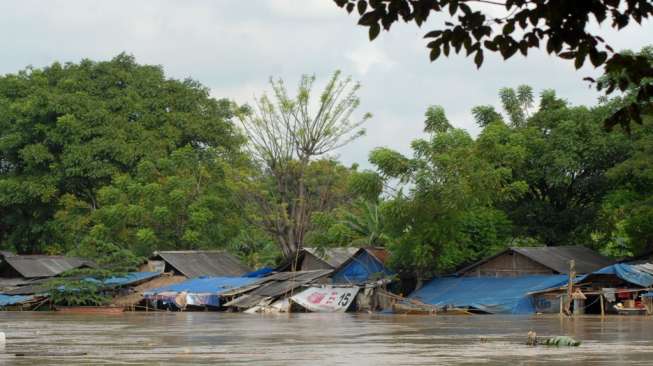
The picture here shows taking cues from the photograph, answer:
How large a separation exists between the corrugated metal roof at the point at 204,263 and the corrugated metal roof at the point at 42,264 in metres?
3.36

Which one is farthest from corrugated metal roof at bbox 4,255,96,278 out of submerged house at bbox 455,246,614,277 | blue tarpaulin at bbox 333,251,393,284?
submerged house at bbox 455,246,614,277

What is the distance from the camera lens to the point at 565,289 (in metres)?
31.6

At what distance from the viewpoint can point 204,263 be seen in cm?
4225

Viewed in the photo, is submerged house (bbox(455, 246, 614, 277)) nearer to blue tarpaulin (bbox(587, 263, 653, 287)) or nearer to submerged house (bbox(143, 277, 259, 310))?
blue tarpaulin (bbox(587, 263, 653, 287))

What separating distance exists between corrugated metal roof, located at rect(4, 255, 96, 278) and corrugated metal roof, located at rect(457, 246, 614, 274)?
55.0 ft

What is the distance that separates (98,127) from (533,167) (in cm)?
2060

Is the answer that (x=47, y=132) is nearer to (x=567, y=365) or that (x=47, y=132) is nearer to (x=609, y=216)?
(x=609, y=216)

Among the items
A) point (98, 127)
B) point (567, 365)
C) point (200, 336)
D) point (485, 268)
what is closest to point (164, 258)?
point (98, 127)

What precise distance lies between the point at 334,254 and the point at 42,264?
12.2 meters

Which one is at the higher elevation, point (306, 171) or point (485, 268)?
point (306, 171)

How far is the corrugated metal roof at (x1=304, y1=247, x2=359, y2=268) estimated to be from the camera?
39969 millimetres

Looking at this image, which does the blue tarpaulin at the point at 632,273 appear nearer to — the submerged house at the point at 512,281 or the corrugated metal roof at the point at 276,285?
the submerged house at the point at 512,281

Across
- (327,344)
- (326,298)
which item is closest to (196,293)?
→ (326,298)

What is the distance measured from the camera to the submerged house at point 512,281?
31812 mm
